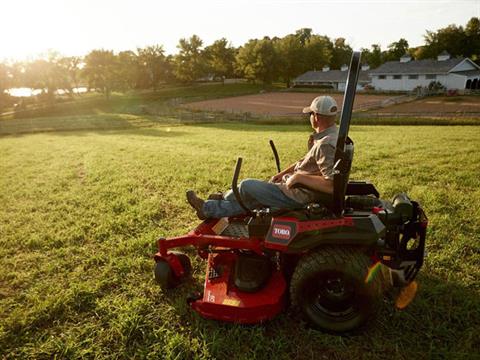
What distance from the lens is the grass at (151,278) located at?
10.2 ft

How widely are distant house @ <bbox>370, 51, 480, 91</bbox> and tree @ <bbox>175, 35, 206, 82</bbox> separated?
4022 cm

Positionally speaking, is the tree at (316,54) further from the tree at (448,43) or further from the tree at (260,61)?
the tree at (448,43)

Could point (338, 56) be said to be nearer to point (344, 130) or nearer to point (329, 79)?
point (329, 79)

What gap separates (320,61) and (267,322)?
90.4 meters

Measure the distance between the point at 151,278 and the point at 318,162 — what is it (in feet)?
8.61

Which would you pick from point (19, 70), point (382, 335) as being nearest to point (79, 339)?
point (382, 335)

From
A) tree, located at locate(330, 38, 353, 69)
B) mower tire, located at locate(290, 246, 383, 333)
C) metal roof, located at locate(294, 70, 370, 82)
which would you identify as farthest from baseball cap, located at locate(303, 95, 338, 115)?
tree, located at locate(330, 38, 353, 69)

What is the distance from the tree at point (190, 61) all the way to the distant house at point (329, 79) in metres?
23.5

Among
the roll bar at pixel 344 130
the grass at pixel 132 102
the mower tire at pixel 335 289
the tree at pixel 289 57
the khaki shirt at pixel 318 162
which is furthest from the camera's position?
the tree at pixel 289 57

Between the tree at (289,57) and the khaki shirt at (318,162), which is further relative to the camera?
the tree at (289,57)

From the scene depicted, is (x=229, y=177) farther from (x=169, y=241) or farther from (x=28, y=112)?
(x=28, y=112)

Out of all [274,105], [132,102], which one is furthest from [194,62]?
[274,105]

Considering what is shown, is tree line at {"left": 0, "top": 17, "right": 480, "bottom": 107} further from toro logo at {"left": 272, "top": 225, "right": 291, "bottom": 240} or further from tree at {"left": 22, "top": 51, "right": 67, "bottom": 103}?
toro logo at {"left": 272, "top": 225, "right": 291, "bottom": 240}

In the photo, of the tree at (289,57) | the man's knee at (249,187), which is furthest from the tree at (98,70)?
the man's knee at (249,187)
